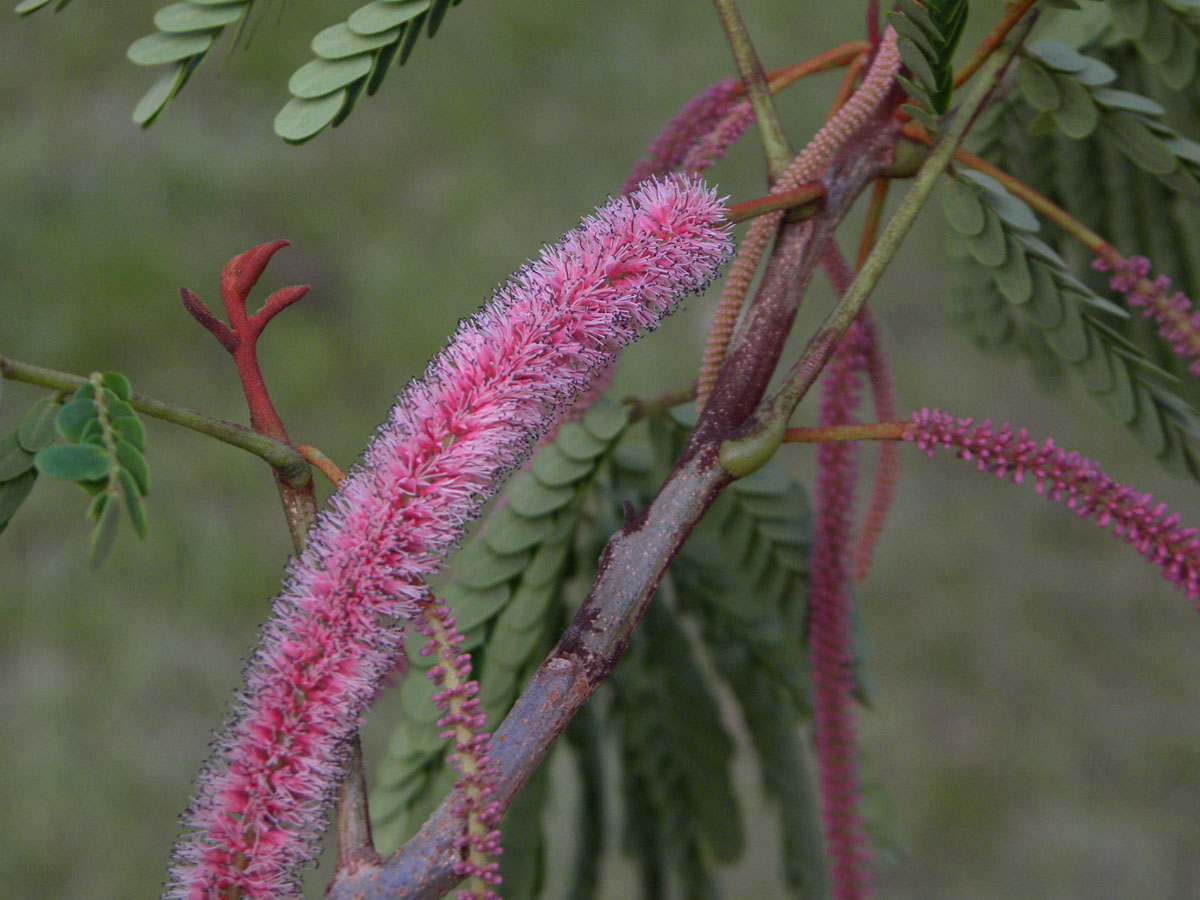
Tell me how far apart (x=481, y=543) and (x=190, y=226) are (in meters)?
2.03

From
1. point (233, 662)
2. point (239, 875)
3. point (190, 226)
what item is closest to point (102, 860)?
point (233, 662)

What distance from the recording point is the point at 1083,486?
0.52 m

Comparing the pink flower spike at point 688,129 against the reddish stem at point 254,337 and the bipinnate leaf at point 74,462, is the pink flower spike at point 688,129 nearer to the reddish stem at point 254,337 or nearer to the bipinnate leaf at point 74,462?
the reddish stem at point 254,337

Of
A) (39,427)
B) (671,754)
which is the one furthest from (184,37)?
(671,754)

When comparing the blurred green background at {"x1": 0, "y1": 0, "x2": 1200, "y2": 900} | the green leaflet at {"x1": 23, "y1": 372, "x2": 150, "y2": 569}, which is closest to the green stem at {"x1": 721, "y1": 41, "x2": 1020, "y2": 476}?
the green leaflet at {"x1": 23, "y1": 372, "x2": 150, "y2": 569}

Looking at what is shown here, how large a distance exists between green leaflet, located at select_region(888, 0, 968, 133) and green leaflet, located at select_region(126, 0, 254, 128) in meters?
0.31

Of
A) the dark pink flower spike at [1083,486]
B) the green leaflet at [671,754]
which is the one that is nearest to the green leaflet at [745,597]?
the green leaflet at [671,754]

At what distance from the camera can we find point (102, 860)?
71.3 inches

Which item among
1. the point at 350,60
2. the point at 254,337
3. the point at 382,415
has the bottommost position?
the point at 254,337

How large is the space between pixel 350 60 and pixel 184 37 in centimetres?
8

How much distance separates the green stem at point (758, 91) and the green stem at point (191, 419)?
0.29m

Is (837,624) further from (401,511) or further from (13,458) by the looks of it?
(13,458)

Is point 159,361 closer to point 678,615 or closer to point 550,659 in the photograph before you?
point 678,615

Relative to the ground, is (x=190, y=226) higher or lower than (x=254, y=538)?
higher
